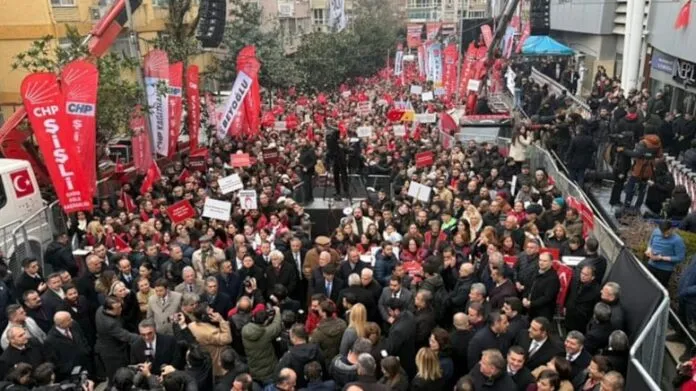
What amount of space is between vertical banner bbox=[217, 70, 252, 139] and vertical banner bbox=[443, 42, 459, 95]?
1172 cm

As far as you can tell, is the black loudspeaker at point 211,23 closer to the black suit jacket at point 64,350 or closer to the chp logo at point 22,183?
the chp logo at point 22,183

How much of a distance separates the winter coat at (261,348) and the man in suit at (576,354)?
294 centimetres

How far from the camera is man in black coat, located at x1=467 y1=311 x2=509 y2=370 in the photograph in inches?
239

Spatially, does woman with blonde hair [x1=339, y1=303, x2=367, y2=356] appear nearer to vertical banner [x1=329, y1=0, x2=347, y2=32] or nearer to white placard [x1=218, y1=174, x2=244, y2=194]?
white placard [x1=218, y1=174, x2=244, y2=194]

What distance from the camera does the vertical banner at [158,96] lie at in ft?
55.1

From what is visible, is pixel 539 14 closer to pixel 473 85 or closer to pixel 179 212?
pixel 473 85

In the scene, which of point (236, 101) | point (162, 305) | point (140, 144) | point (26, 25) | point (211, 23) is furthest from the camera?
point (26, 25)

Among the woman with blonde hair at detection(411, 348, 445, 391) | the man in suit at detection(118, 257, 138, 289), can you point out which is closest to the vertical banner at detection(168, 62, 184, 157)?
the man in suit at detection(118, 257, 138, 289)

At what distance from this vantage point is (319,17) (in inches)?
2566

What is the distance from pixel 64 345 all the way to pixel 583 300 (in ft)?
19.1

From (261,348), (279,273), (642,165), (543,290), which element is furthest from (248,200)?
(642,165)

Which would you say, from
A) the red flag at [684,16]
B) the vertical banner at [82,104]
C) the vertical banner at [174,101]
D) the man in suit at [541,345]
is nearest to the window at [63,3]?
the vertical banner at [174,101]

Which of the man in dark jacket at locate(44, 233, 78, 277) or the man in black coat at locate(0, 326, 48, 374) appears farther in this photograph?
the man in dark jacket at locate(44, 233, 78, 277)

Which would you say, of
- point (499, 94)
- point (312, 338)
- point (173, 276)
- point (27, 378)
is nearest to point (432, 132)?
point (499, 94)
